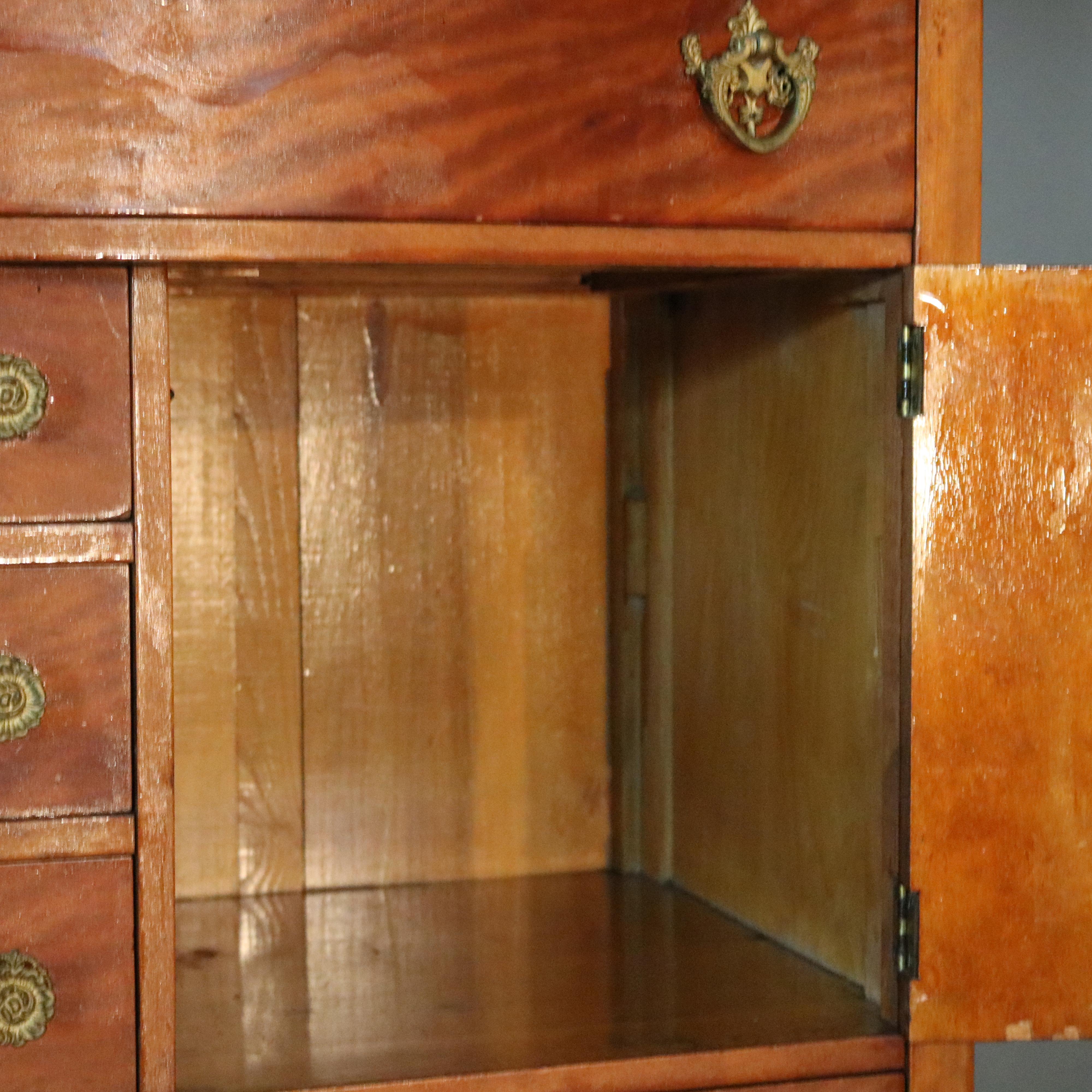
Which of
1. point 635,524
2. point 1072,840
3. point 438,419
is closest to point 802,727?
point 1072,840

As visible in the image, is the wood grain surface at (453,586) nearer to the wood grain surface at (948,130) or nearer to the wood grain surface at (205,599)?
the wood grain surface at (205,599)

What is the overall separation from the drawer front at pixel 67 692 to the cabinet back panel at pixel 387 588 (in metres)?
0.50

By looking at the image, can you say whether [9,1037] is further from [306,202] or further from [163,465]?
[306,202]

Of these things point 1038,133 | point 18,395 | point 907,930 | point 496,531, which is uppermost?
point 1038,133

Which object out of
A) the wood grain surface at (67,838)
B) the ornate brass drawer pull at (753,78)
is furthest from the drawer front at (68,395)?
the ornate brass drawer pull at (753,78)

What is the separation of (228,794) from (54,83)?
76cm

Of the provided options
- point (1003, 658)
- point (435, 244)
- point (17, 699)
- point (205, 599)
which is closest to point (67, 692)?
point (17, 699)

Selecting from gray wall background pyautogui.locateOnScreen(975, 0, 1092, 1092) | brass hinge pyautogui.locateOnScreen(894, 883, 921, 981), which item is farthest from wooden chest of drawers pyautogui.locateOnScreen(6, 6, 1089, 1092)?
gray wall background pyautogui.locateOnScreen(975, 0, 1092, 1092)

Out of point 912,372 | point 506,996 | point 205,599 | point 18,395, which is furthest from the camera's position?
point 205,599

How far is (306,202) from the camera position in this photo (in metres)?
0.96

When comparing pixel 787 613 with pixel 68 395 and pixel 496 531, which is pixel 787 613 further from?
pixel 68 395

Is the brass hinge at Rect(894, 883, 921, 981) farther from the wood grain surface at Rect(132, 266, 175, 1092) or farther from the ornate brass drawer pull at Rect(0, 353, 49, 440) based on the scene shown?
the ornate brass drawer pull at Rect(0, 353, 49, 440)

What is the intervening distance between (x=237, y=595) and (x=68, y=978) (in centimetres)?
56

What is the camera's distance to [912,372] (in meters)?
1.06
